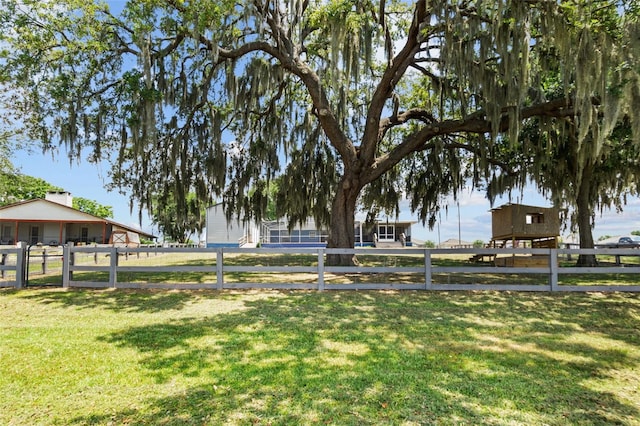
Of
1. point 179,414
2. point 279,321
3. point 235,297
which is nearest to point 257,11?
point 235,297

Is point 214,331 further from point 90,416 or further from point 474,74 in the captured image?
point 474,74

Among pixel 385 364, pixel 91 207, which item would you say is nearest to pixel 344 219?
pixel 385 364

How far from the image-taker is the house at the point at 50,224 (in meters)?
27.7

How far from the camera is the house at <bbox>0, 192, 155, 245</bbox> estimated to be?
27672mm

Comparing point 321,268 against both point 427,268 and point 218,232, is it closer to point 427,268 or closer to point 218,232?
point 427,268

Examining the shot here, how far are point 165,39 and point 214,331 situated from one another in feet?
27.1

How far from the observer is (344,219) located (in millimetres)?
11477

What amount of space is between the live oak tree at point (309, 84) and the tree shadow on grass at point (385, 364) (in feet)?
13.4

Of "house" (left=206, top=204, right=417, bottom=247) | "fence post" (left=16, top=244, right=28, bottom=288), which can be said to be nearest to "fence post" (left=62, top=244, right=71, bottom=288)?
"fence post" (left=16, top=244, right=28, bottom=288)

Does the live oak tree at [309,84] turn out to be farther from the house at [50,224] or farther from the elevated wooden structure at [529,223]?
the house at [50,224]

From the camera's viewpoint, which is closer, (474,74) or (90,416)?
(90,416)

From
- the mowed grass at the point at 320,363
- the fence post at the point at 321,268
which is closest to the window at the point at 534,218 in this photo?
the mowed grass at the point at 320,363

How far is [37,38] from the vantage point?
919 centimetres

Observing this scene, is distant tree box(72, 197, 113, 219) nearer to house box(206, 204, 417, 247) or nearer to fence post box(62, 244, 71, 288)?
house box(206, 204, 417, 247)
